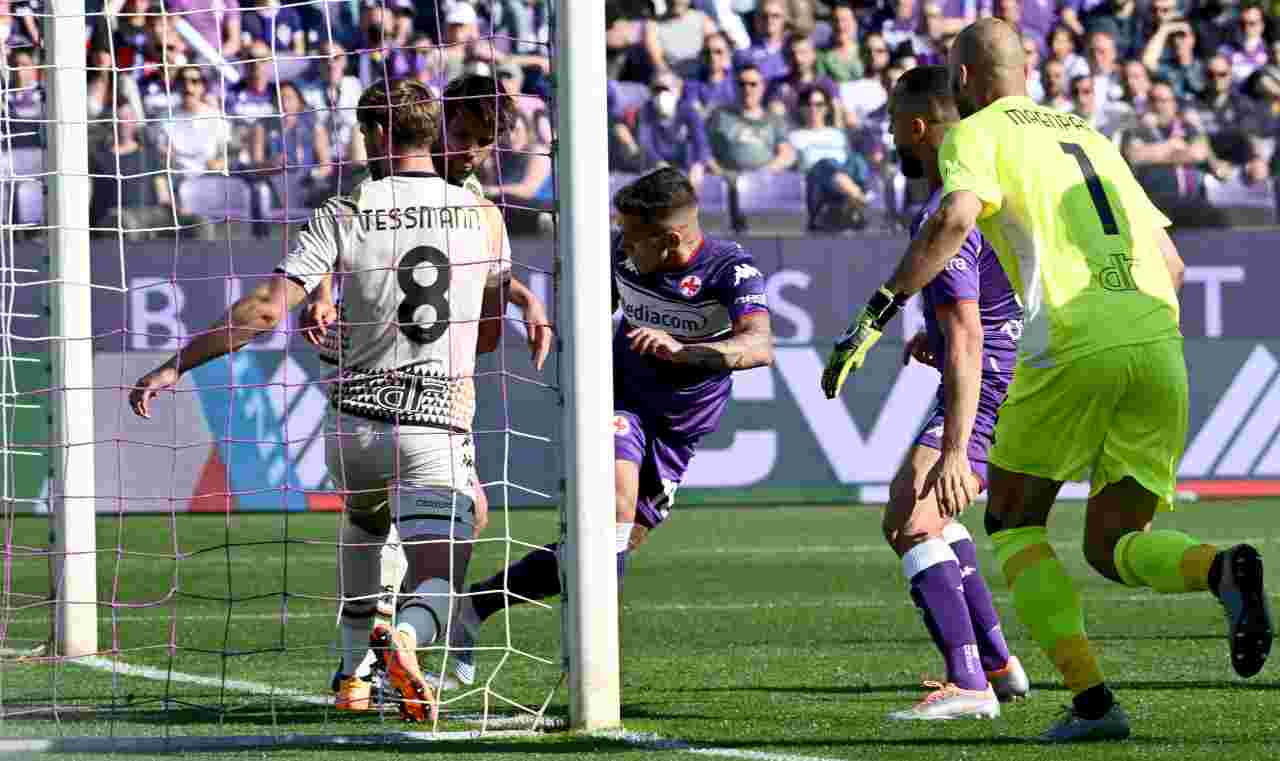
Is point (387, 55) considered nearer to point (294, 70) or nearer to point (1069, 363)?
point (294, 70)

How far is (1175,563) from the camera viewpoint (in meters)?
5.38

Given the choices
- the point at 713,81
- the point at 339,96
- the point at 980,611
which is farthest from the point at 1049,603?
the point at 713,81

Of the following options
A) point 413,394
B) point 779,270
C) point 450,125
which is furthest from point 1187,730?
point 779,270

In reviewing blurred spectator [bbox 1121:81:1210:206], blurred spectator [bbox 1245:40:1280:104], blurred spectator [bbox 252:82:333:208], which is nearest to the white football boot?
blurred spectator [bbox 252:82:333:208]

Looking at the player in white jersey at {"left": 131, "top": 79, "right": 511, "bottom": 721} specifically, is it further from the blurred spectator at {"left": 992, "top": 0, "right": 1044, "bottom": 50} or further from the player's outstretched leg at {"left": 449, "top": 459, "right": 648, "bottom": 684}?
the blurred spectator at {"left": 992, "top": 0, "right": 1044, "bottom": 50}

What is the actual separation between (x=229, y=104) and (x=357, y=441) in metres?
11.1

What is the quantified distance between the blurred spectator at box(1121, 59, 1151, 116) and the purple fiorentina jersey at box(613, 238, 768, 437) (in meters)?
11.8

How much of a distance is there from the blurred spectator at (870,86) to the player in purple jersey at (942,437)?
35.6 feet

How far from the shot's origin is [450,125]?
6.73m

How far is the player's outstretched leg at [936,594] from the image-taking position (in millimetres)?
6305

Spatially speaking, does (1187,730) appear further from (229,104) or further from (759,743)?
(229,104)

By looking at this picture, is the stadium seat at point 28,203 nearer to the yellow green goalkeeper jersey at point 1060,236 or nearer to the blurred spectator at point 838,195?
the blurred spectator at point 838,195

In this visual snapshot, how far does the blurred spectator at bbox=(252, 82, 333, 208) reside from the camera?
619 inches

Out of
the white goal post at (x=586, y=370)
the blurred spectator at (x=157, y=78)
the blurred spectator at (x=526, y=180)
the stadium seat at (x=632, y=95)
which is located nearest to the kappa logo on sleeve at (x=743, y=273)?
the white goal post at (x=586, y=370)
